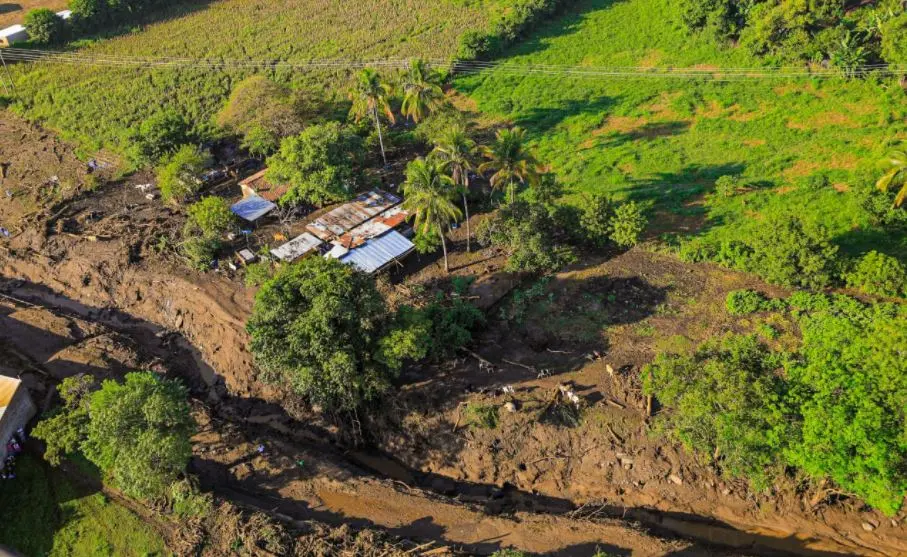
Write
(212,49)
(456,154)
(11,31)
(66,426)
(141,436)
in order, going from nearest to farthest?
(141,436)
(66,426)
(456,154)
(212,49)
(11,31)

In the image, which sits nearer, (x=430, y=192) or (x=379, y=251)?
(x=430, y=192)

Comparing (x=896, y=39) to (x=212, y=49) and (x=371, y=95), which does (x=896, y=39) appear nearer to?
(x=371, y=95)

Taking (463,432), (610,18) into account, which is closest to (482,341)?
(463,432)

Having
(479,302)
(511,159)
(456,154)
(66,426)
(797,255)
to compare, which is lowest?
(479,302)

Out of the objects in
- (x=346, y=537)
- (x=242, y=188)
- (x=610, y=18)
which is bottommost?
(x=346, y=537)

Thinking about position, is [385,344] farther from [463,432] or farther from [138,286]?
[138,286]

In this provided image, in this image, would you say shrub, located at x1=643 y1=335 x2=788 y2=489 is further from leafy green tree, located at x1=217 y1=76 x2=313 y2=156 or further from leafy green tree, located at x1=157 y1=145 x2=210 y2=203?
leafy green tree, located at x1=217 y1=76 x2=313 y2=156

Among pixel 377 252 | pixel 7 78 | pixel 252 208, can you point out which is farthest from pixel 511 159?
pixel 7 78
